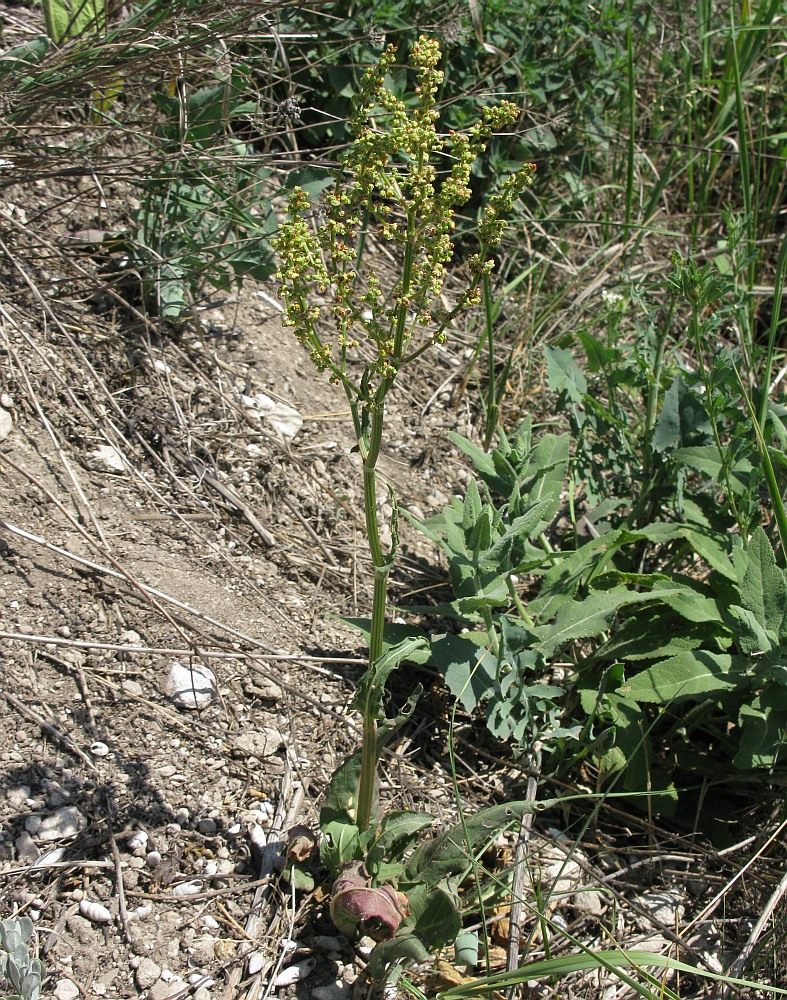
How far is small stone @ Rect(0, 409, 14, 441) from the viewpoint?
242 cm

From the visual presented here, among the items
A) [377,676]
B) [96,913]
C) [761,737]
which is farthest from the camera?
[761,737]

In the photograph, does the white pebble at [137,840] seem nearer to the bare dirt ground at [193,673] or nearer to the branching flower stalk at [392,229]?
the bare dirt ground at [193,673]

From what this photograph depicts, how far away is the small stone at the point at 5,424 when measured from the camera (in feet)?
7.93

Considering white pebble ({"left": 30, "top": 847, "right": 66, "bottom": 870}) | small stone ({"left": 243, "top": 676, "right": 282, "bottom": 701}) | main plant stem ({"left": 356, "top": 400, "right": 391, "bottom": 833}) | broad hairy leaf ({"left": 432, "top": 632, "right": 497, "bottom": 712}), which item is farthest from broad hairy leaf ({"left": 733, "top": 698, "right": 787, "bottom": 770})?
white pebble ({"left": 30, "top": 847, "right": 66, "bottom": 870})

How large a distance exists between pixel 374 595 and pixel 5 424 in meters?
1.30

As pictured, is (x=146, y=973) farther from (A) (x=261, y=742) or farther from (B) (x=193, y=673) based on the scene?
(B) (x=193, y=673)

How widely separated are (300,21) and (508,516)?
6.67 ft

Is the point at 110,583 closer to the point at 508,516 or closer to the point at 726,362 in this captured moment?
the point at 508,516

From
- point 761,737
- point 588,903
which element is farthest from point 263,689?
point 761,737

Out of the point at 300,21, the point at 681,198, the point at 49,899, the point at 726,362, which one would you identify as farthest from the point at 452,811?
the point at 681,198

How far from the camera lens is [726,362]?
235 centimetres

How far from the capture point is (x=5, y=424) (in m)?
2.42

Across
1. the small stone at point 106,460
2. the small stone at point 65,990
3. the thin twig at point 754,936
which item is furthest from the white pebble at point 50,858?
the thin twig at point 754,936

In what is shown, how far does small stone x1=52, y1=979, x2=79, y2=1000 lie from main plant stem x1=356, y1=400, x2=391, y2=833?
0.60 meters
